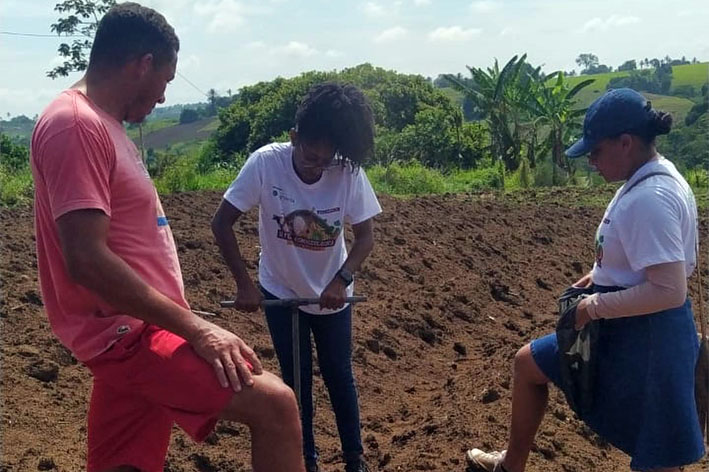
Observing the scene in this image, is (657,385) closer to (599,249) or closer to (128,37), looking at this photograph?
(599,249)

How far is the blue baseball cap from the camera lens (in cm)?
344

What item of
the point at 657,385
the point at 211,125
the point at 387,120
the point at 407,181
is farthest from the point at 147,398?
the point at 211,125

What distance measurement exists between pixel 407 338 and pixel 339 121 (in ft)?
14.1

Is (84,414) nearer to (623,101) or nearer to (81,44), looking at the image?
(623,101)

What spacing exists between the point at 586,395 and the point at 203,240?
6.09 meters

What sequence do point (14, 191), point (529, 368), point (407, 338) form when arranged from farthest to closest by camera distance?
point (14, 191) < point (407, 338) < point (529, 368)

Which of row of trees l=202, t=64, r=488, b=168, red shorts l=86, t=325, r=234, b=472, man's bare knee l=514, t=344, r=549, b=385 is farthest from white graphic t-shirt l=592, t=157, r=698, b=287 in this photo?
row of trees l=202, t=64, r=488, b=168

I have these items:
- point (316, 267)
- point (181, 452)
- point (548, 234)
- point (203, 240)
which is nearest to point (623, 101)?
point (316, 267)

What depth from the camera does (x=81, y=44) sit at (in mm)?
16922

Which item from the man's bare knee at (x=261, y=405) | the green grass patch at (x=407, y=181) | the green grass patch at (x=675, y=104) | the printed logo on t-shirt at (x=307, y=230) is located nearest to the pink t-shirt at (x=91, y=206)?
the man's bare knee at (x=261, y=405)

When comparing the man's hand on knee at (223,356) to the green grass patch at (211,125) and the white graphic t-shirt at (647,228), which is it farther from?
the green grass patch at (211,125)

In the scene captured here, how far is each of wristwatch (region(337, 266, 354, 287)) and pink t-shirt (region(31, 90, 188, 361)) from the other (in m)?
1.19

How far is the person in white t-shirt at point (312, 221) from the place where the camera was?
3.83 m

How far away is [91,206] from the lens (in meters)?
2.44
